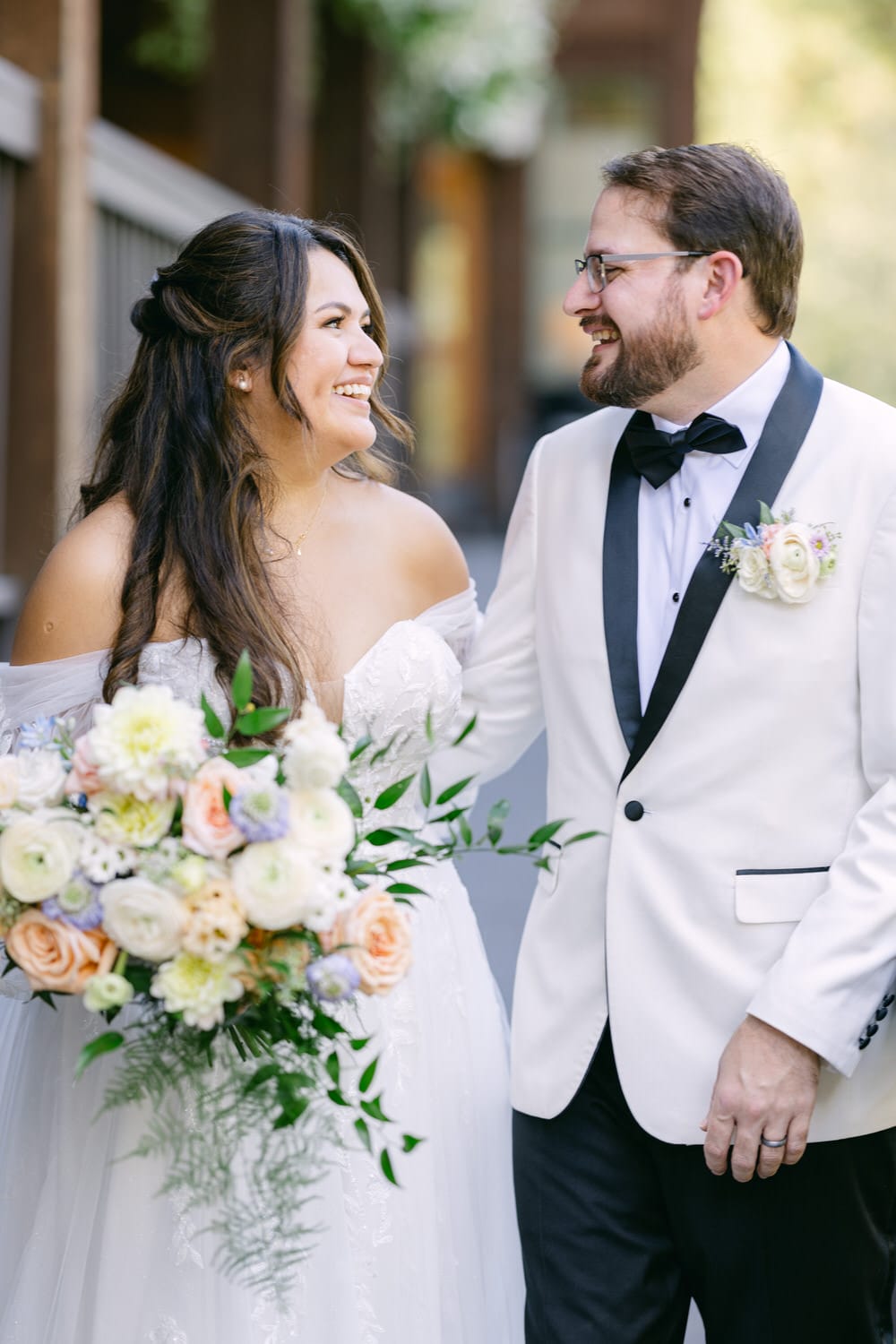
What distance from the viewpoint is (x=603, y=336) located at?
2551 mm

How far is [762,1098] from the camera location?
2254mm

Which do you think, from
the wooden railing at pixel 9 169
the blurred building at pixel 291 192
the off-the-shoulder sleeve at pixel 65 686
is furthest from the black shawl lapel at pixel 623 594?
the wooden railing at pixel 9 169

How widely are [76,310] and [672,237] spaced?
3.75 meters

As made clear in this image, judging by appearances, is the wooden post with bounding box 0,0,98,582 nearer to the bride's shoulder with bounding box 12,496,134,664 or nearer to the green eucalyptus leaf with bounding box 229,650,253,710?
the bride's shoulder with bounding box 12,496,134,664

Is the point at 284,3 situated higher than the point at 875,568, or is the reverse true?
the point at 284,3

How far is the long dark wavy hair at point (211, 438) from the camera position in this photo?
8.98 ft

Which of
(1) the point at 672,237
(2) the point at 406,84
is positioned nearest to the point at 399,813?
(1) the point at 672,237

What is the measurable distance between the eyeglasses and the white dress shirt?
23cm

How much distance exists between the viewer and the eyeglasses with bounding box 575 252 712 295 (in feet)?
8.20

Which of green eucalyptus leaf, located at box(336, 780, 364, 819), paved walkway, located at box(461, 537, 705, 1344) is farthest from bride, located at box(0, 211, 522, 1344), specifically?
paved walkway, located at box(461, 537, 705, 1344)

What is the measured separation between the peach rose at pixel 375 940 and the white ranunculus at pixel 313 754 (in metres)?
0.16

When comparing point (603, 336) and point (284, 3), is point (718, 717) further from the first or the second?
point (284, 3)

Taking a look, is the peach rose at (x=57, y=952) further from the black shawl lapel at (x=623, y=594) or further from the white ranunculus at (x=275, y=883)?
the black shawl lapel at (x=623, y=594)

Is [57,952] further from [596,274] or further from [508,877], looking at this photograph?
[508,877]
